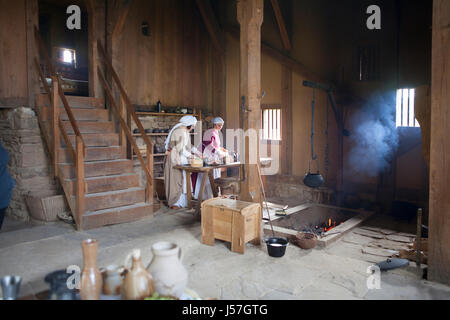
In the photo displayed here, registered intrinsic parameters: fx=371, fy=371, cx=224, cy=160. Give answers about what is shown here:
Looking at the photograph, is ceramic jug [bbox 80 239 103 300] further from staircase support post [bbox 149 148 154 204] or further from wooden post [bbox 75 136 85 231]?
staircase support post [bbox 149 148 154 204]

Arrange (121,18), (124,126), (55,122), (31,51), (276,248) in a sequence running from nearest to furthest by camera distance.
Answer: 1. (276,248)
2. (55,122)
3. (124,126)
4. (31,51)
5. (121,18)

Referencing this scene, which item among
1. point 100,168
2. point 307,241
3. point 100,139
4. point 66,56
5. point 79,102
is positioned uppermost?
point 66,56

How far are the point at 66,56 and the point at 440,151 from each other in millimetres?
10931

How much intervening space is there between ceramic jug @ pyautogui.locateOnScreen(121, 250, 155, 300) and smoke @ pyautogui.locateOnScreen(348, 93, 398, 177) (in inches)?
254

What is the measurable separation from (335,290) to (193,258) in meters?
1.72

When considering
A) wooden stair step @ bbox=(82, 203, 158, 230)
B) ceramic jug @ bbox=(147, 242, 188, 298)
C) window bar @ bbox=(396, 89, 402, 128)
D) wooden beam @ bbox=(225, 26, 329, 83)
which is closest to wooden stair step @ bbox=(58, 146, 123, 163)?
wooden stair step @ bbox=(82, 203, 158, 230)

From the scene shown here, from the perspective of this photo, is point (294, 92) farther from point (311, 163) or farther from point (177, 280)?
point (177, 280)

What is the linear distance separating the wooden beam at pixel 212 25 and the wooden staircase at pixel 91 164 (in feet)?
12.4

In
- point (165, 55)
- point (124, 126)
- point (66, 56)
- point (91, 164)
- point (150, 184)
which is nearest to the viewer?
point (91, 164)

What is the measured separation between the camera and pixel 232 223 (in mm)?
4812

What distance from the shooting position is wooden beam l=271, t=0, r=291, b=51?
331 inches

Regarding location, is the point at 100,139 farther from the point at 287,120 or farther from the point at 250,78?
the point at 287,120

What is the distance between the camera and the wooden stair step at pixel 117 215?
5.79 meters

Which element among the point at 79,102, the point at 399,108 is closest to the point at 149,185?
the point at 79,102
